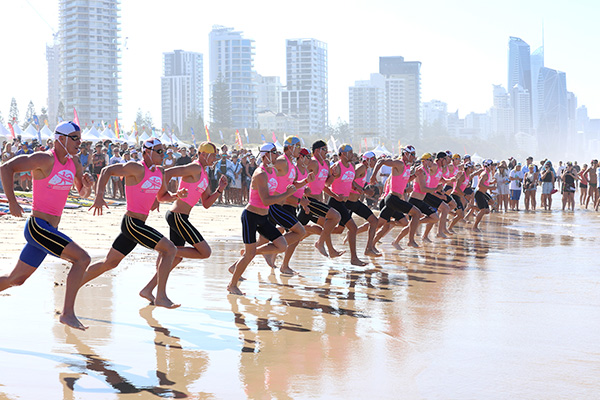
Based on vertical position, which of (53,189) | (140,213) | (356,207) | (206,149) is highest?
(206,149)

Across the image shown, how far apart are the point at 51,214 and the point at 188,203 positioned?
1903 millimetres

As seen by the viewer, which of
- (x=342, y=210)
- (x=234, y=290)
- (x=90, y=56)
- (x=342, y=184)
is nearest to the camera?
(x=234, y=290)

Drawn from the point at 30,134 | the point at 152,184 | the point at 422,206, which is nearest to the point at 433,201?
the point at 422,206

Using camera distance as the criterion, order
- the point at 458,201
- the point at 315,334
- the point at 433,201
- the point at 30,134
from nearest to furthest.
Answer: the point at 315,334 → the point at 433,201 → the point at 458,201 → the point at 30,134

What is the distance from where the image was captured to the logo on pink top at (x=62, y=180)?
237 inches

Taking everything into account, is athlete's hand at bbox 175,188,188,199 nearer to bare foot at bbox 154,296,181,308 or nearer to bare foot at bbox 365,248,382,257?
bare foot at bbox 154,296,181,308

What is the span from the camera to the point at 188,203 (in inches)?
306

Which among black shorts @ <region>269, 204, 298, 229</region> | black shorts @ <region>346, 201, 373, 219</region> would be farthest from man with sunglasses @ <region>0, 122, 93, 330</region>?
black shorts @ <region>346, 201, 373, 219</region>

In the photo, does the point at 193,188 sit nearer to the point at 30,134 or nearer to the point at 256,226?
the point at 256,226

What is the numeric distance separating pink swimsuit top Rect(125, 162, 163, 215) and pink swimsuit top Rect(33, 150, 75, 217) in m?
0.89

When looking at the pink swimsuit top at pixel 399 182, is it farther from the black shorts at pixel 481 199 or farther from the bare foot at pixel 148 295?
the bare foot at pixel 148 295

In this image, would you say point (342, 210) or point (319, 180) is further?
point (342, 210)

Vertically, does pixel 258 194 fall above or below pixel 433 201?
above

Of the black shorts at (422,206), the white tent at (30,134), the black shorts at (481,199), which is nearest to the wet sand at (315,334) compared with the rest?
the black shorts at (422,206)
